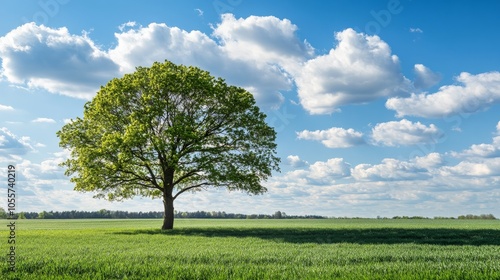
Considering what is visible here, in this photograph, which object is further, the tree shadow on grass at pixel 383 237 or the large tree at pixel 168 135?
the large tree at pixel 168 135

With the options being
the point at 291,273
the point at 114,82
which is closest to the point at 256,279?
the point at 291,273

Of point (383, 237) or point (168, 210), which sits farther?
point (168, 210)

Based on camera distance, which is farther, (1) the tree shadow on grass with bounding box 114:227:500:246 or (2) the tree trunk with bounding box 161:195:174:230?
(2) the tree trunk with bounding box 161:195:174:230

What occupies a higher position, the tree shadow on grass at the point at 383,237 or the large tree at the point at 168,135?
the large tree at the point at 168,135

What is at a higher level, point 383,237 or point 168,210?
point 168,210

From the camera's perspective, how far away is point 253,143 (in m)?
45.8

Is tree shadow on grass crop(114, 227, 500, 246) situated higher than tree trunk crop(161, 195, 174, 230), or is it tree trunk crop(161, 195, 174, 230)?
tree trunk crop(161, 195, 174, 230)

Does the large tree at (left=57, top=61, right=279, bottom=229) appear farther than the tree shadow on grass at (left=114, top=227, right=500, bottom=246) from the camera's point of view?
Yes

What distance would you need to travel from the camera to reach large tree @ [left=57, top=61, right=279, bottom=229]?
4253cm

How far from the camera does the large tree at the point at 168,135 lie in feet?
140

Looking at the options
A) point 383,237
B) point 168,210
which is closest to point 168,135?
point 168,210

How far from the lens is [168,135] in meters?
41.2

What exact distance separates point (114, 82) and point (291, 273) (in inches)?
1344

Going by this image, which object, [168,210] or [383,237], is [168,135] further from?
[383,237]
